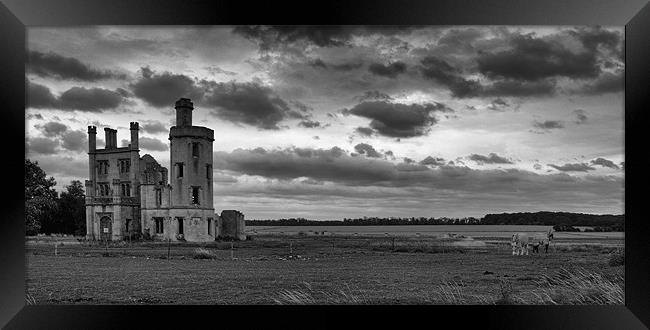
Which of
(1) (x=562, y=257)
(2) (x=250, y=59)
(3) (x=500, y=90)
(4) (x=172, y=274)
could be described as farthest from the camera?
(1) (x=562, y=257)

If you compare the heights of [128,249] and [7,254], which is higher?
[7,254]

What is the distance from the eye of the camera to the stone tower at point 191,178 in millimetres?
16266

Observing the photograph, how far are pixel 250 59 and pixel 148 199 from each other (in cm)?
641

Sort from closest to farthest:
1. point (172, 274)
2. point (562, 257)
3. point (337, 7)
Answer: point (337, 7), point (172, 274), point (562, 257)

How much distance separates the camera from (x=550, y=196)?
14.6 m

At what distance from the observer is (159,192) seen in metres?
16.6

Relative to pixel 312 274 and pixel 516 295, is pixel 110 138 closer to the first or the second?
pixel 312 274

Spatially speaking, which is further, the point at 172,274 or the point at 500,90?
the point at 500,90

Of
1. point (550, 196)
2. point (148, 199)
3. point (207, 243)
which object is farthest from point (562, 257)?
point (148, 199)

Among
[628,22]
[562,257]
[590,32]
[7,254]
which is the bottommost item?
[562,257]

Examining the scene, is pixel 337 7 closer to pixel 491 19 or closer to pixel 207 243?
pixel 491 19

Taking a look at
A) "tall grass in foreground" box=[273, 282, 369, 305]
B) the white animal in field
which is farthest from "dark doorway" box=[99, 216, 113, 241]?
the white animal in field

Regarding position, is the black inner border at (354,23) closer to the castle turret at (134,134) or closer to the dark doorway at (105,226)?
the dark doorway at (105,226)

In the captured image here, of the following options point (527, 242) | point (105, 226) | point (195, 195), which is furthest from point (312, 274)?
point (527, 242)
